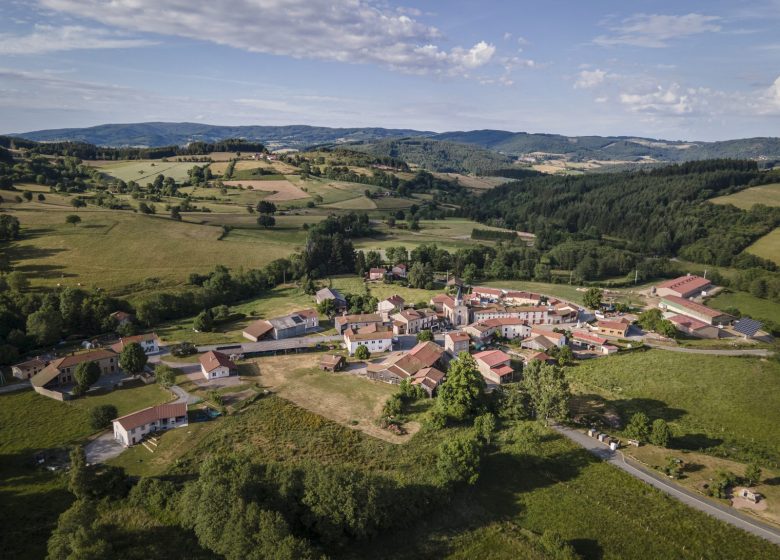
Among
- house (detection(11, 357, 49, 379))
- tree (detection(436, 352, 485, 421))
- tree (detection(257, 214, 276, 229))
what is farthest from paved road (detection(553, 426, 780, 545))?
tree (detection(257, 214, 276, 229))

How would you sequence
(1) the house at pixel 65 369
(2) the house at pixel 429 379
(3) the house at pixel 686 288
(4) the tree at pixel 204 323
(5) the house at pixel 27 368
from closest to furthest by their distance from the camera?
(1) the house at pixel 65 369 < (2) the house at pixel 429 379 < (5) the house at pixel 27 368 < (4) the tree at pixel 204 323 < (3) the house at pixel 686 288

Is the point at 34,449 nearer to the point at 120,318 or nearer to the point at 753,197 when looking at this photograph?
the point at 120,318

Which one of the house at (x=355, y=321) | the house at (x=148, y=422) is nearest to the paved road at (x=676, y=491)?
the house at (x=355, y=321)

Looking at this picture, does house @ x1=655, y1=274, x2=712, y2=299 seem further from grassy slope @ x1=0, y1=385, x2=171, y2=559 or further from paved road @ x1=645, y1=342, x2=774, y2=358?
grassy slope @ x1=0, y1=385, x2=171, y2=559

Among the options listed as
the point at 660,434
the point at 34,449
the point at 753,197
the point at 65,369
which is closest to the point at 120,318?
the point at 65,369

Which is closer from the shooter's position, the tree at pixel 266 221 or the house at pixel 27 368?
the house at pixel 27 368

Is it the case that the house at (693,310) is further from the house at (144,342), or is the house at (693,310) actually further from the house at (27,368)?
the house at (27,368)
